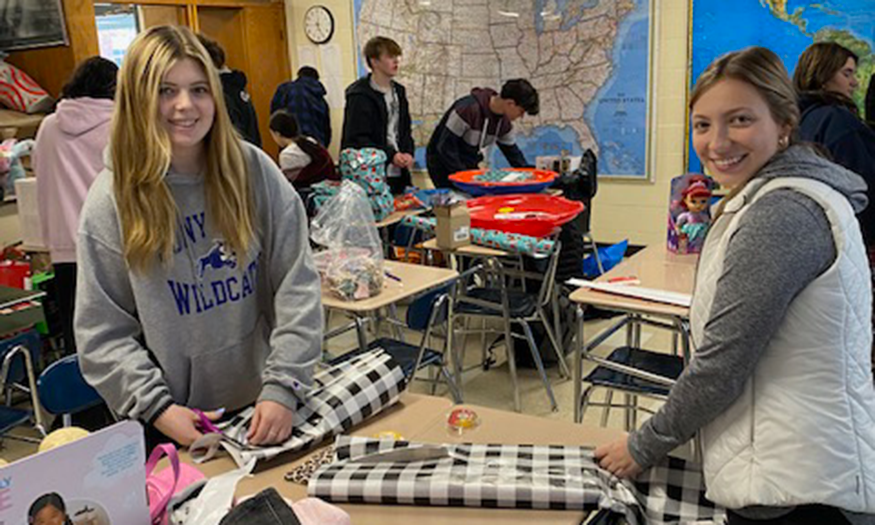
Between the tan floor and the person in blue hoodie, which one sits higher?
the person in blue hoodie

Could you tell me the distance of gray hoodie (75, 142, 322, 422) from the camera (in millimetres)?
1463

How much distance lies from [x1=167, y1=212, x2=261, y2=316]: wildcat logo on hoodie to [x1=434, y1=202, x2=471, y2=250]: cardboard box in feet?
6.24

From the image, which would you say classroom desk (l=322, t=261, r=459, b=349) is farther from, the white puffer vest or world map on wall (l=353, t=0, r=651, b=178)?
world map on wall (l=353, t=0, r=651, b=178)

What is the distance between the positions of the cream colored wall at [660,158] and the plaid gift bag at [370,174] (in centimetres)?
240

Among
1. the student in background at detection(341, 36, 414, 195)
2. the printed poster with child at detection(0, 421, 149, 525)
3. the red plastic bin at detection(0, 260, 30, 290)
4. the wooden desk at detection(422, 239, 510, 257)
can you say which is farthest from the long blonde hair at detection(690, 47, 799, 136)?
the student in background at detection(341, 36, 414, 195)

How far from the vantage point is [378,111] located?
4977mm

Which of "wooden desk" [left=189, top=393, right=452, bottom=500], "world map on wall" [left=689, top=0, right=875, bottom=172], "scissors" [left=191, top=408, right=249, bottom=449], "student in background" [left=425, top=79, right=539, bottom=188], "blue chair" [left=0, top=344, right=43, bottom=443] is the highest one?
"world map on wall" [left=689, top=0, right=875, bottom=172]

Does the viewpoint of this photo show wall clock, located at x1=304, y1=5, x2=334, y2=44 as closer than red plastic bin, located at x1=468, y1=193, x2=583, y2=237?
No

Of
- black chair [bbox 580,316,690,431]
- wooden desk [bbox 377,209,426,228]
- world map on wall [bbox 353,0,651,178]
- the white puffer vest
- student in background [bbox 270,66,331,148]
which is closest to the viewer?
the white puffer vest

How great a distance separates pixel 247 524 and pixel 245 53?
259 inches

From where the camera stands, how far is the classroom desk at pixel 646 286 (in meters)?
2.53

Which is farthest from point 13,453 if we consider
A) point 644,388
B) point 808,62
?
point 808,62

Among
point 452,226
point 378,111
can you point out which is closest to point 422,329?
point 452,226

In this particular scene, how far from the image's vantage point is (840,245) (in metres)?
1.15
